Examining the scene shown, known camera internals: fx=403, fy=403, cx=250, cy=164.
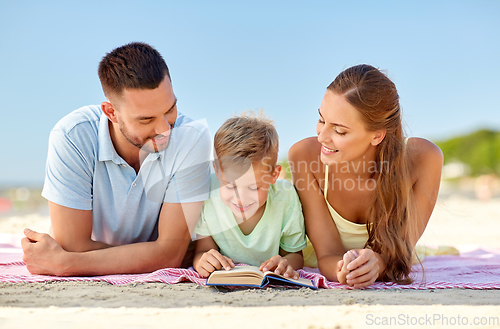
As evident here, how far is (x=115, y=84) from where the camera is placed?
2.61 m

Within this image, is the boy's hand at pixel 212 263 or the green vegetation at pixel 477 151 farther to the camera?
the green vegetation at pixel 477 151

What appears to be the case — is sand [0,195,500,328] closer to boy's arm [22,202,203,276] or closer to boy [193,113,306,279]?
boy's arm [22,202,203,276]

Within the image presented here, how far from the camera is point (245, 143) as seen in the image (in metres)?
2.53

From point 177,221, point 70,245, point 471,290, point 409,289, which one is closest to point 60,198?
point 70,245

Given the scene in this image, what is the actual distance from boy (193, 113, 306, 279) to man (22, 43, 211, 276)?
0.14 metres

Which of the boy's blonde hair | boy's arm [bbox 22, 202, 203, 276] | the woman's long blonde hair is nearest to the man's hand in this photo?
boy's arm [bbox 22, 202, 203, 276]

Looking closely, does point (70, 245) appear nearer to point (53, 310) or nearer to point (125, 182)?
point (125, 182)

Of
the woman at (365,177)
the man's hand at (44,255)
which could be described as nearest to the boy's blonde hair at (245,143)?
the woman at (365,177)

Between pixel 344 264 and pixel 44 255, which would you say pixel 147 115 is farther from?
pixel 344 264

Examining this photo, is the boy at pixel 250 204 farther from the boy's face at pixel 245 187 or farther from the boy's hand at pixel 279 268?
the boy's hand at pixel 279 268

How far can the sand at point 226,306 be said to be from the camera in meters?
1.51

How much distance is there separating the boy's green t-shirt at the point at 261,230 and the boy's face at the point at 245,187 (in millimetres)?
115

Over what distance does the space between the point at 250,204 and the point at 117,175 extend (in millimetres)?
887

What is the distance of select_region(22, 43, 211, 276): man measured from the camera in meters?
2.44
